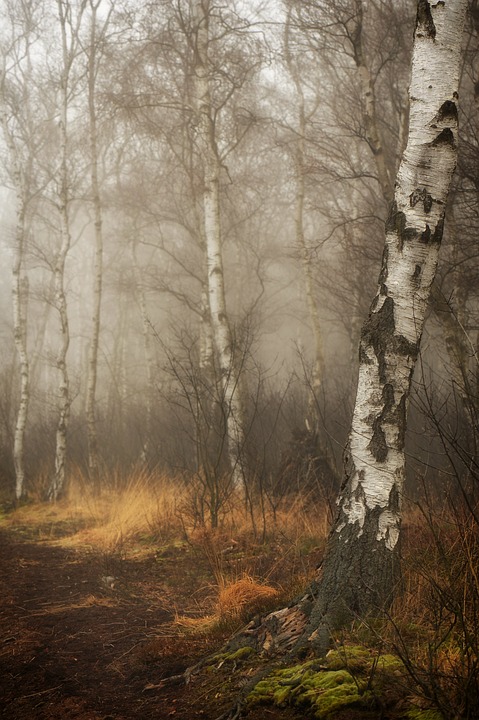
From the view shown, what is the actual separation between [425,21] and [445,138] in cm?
69

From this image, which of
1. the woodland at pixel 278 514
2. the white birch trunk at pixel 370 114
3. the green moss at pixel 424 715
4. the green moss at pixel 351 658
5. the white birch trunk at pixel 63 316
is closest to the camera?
the green moss at pixel 424 715

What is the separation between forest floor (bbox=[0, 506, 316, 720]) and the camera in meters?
2.69

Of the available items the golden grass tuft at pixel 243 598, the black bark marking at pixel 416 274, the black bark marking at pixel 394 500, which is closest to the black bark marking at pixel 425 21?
the black bark marking at pixel 416 274

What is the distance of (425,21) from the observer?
3.17 m

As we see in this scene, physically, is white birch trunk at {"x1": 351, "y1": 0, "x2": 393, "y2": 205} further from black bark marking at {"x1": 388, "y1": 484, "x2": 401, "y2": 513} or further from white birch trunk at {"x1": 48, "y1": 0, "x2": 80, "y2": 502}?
white birch trunk at {"x1": 48, "y1": 0, "x2": 80, "y2": 502}

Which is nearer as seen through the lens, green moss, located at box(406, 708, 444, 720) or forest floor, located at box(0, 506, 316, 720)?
green moss, located at box(406, 708, 444, 720)

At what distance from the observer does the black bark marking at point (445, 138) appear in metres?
3.11

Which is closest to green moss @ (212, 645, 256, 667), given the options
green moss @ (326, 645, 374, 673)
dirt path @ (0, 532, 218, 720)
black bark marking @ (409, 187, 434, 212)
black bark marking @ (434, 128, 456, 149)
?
dirt path @ (0, 532, 218, 720)

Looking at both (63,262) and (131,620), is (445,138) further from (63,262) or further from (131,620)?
(63,262)

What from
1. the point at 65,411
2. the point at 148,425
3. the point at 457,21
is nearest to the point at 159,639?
the point at 457,21

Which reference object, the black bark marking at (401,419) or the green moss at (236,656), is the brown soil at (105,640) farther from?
Answer: the black bark marking at (401,419)

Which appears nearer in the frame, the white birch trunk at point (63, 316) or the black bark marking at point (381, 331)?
the black bark marking at point (381, 331)

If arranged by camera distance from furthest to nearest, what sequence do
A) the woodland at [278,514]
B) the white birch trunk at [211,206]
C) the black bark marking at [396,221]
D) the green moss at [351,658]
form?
the white birch trunk at [211,206] < the black bark marking at [396,221] < the woodland at [278,514] < the green moss at [351,658]

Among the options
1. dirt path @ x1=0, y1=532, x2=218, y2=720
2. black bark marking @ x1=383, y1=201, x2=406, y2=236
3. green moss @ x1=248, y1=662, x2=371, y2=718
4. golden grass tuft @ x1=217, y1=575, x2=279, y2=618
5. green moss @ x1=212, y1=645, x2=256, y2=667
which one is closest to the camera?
green moss @ x1=248, y1=662, x2=371, y2=718
